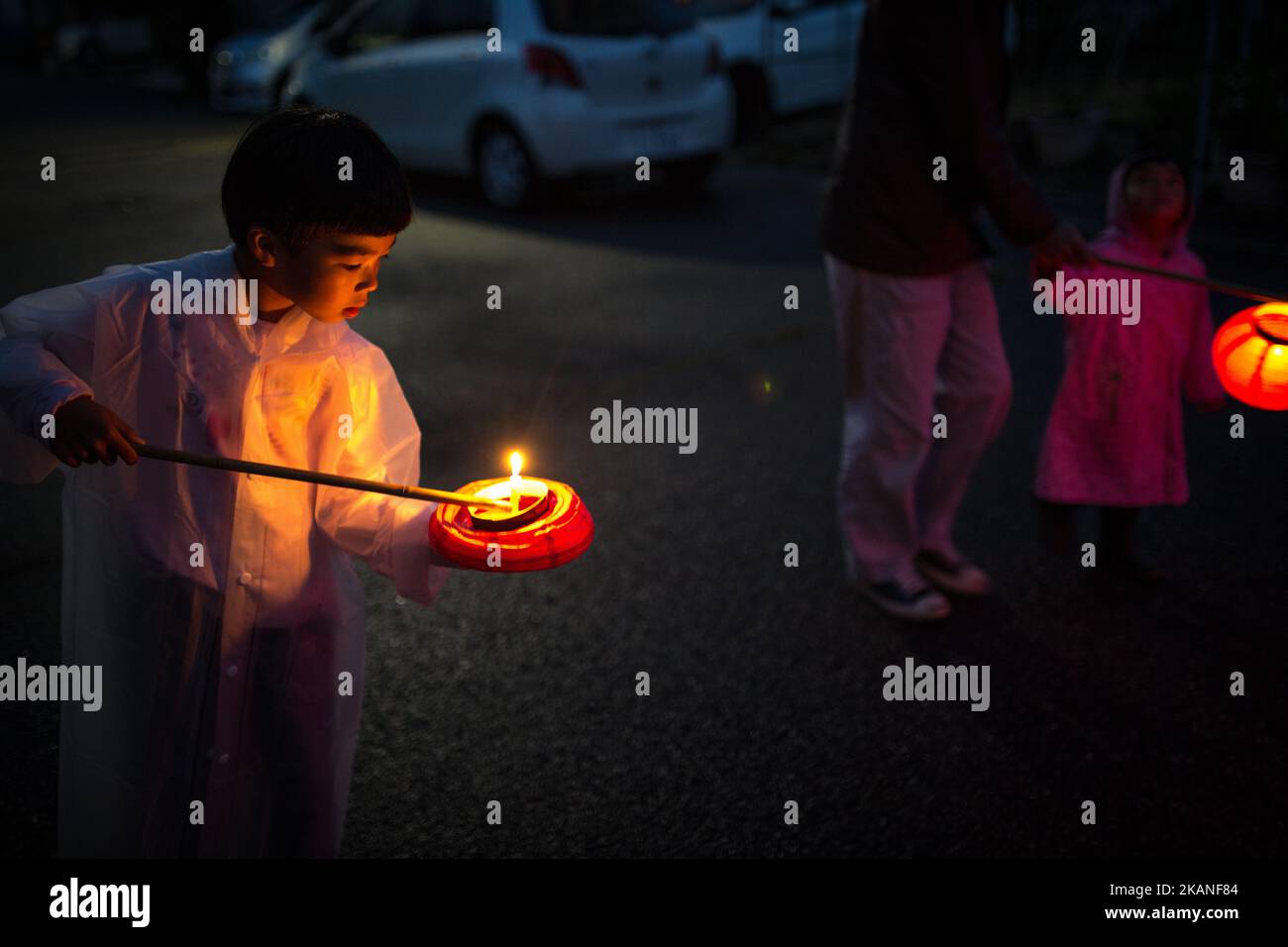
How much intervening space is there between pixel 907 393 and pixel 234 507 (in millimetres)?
2196

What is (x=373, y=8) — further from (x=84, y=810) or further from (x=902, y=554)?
(x=84, y=810)

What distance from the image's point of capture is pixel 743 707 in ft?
10.7

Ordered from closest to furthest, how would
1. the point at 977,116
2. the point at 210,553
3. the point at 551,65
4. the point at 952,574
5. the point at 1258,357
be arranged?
the point at 210,553 < the point at 1258,357 < the point at 977,116 < the point at 952,574 < the point at 551,65

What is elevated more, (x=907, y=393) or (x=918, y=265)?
(x=918, y=265)

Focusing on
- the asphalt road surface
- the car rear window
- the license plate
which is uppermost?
the car rear window

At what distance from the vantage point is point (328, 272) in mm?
1814

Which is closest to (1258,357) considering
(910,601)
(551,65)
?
(910,601)

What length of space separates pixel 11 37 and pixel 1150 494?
35114 mm

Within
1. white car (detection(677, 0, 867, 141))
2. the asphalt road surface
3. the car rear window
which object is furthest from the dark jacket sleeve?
white car (detection(677, 0, 867, 141))

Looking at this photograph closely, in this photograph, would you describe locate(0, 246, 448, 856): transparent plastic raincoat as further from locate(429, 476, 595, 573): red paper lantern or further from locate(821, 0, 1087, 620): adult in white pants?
locate(821, 0, 1087, 620): adult in white pants

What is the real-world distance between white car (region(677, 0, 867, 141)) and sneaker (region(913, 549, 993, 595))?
976 cm

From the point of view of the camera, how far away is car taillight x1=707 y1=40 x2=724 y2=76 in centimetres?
967

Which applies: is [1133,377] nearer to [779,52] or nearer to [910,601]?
[910,601]

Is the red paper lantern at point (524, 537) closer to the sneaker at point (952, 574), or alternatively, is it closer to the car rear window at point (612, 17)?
the sneaker at point (952, 574)
